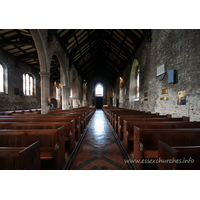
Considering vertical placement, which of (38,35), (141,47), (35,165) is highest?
(141,47)

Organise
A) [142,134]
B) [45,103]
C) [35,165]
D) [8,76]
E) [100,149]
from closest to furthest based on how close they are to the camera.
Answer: [35,165] → [142,134] → [100,149] → [45,103] → [8,76]

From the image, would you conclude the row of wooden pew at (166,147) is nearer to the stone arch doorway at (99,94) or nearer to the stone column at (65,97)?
the stone column at (65,97)

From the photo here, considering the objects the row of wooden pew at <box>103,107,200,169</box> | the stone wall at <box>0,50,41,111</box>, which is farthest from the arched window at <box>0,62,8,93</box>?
the row of wooden pew at <box>103,107,200,169</box>

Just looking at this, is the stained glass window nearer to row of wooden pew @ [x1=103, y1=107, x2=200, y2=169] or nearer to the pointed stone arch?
the pointed stone arch

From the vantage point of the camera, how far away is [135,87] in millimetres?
11961

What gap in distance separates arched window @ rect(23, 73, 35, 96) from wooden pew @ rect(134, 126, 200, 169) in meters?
13.3

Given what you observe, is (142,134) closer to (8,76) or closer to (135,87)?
(135,87)

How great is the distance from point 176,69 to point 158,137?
159 inches

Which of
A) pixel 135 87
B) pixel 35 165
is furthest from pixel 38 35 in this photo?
pixel 135 87

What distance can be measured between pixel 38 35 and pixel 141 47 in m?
6.95

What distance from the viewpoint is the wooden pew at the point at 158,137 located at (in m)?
1.98

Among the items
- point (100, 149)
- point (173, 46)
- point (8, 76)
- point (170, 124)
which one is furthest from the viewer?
point (8, 76)

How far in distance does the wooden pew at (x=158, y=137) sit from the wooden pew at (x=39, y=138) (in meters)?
1.37

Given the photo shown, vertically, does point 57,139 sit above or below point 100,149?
above
